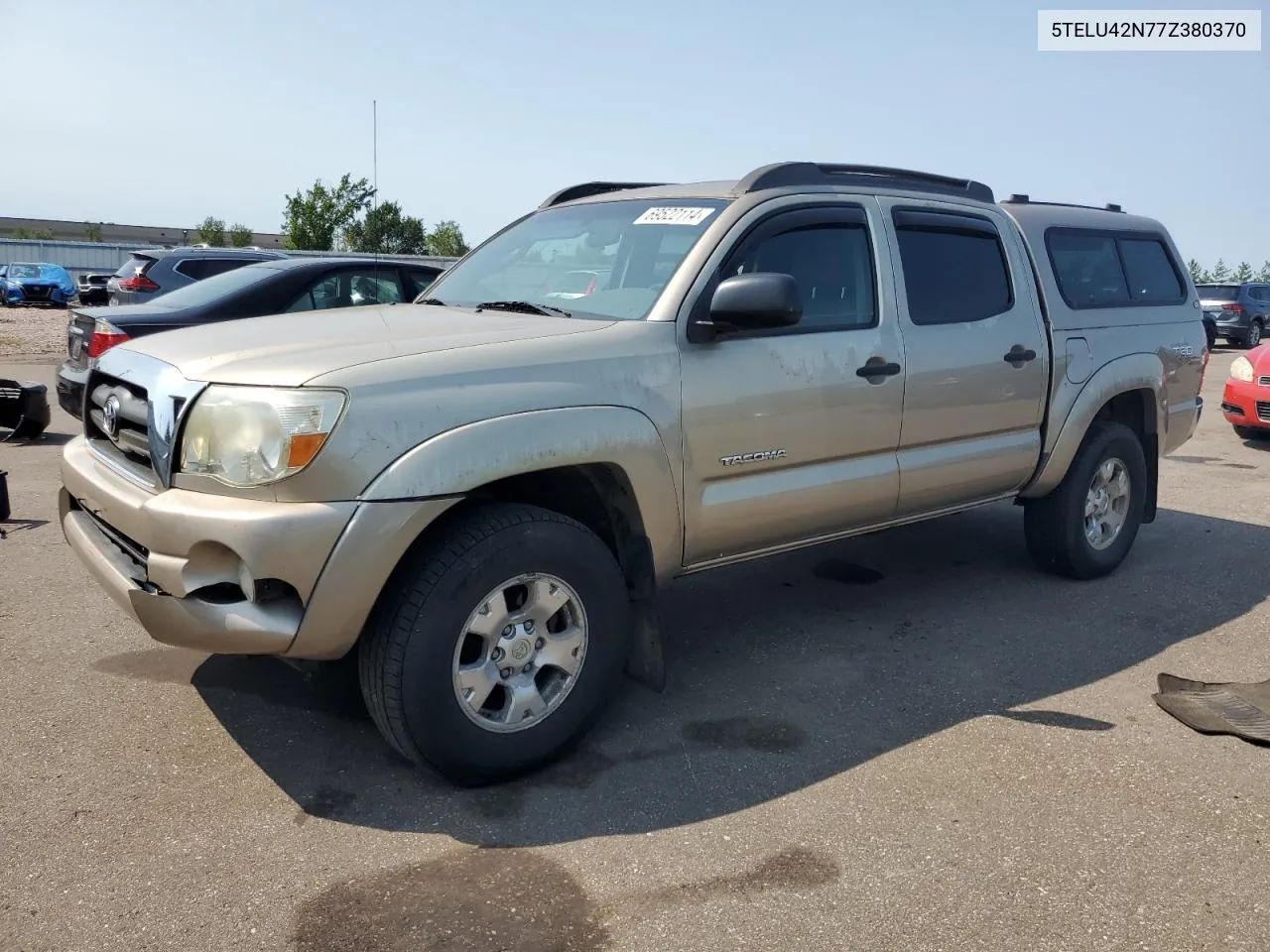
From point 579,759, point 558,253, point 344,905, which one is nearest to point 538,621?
point 579,759

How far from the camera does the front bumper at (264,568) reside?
2.88 metres

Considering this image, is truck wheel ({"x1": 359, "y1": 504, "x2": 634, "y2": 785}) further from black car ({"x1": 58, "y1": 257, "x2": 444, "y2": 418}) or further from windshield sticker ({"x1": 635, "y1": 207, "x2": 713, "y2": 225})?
black car ({"x1": 58, "y1": 257, "x2": 444, "y2": 418})

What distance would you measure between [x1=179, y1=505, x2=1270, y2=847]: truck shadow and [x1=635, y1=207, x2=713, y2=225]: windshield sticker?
1804mm

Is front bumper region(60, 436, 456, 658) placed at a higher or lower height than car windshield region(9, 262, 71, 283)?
lower

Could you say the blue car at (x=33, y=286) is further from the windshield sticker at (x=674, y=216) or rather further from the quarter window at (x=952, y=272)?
the quarter window at (x=952, y=272)

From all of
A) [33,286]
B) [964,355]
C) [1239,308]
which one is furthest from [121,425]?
[33,286]

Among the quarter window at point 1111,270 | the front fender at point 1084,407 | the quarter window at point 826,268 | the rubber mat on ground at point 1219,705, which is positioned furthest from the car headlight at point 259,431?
the quarter window at point 1111,270

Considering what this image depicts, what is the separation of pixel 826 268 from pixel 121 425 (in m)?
2.68

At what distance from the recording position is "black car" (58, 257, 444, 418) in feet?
24.0

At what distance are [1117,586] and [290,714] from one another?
4.21m

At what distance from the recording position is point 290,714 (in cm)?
378

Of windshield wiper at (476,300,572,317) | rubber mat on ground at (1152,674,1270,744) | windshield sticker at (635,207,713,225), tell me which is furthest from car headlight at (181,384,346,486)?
rubber mat on ground at (1152,674,1270,744)

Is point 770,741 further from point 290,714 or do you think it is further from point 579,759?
point 290,714

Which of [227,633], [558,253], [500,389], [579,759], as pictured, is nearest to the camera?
[227,633]
